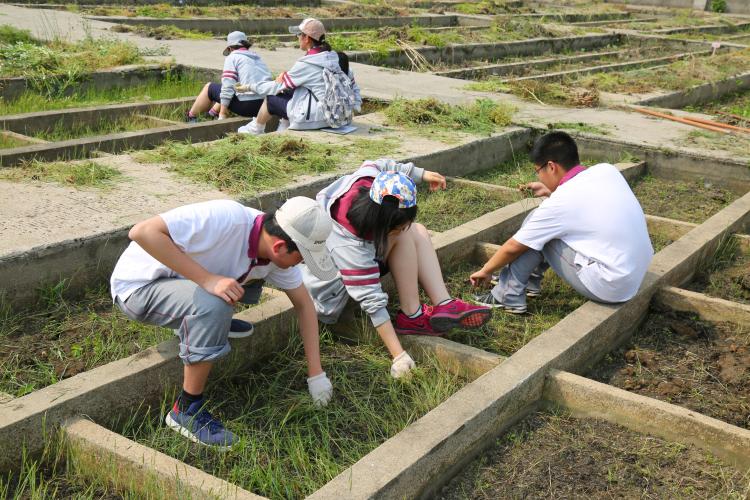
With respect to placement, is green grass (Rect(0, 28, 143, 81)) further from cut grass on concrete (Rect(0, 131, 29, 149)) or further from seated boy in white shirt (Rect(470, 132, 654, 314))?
seated boy in white shirt (Rect(470, 132, 654, 314))

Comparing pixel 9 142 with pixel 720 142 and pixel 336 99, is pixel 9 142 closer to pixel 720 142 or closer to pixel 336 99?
pixel 336 99

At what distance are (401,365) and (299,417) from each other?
543mm

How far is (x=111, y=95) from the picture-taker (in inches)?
347

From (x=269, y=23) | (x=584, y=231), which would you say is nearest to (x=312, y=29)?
(x=584, y=231)

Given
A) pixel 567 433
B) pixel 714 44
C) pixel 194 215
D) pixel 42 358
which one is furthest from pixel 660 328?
pixel 714 44

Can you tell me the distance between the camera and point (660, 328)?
4594 mm

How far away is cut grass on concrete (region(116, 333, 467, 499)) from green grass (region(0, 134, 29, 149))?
3.63m

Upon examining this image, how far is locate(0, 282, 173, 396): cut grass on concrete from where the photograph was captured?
3.58 metres

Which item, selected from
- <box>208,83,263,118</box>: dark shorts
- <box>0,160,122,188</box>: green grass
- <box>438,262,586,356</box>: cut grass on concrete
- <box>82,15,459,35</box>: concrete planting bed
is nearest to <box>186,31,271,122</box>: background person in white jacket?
<box>208,83,263,118</box>: dark shorts

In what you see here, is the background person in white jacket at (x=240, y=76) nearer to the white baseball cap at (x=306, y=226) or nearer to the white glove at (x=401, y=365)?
the white glove at (x=401, y=365)

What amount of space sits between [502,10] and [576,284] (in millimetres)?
18495

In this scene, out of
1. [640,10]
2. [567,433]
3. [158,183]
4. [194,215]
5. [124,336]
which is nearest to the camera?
[194,215]

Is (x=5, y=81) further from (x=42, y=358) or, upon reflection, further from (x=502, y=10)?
(x=502, y=10)

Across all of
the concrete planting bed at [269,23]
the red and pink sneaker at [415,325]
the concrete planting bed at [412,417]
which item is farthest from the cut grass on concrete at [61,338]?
the concrete planting bed at [269,23]
